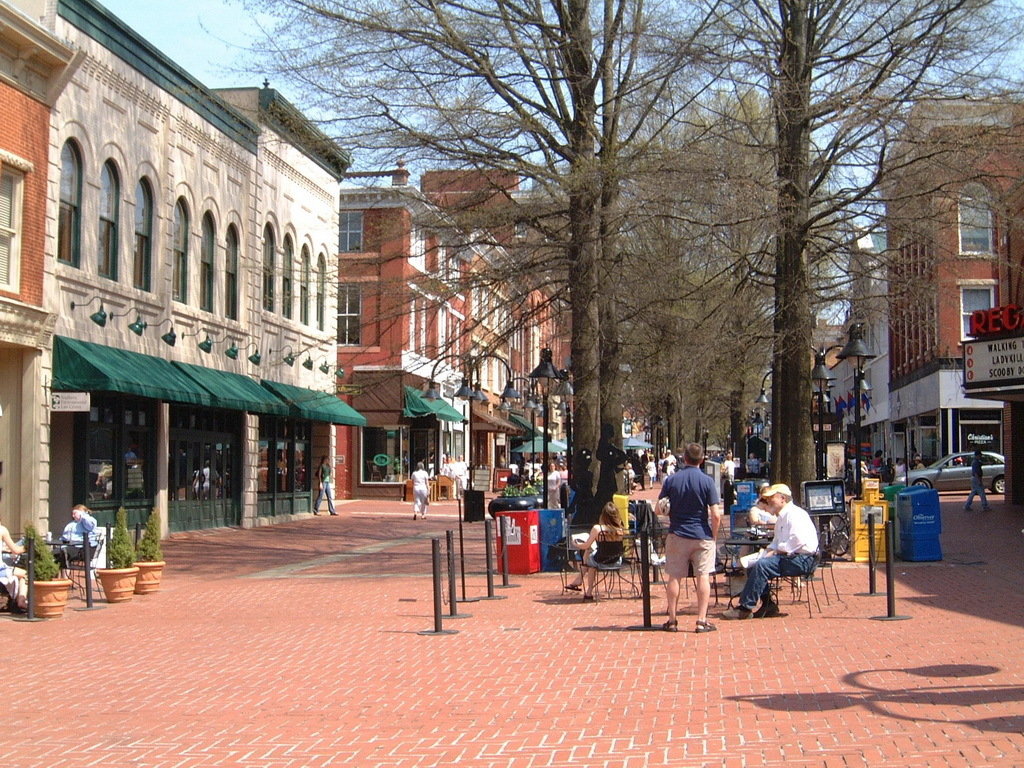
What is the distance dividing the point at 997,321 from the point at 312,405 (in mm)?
16129

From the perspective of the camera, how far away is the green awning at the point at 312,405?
30375 millimetres

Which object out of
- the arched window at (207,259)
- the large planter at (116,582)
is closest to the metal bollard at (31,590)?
the large planter at (116,582)

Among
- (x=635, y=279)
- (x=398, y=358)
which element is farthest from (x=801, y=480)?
(x=398, y=358)

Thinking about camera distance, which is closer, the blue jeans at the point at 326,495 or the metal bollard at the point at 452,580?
the metal bollard at the point at 452,580

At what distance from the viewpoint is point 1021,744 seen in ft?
22.6

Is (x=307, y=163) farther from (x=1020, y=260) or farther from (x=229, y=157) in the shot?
(x=1020, y=260)

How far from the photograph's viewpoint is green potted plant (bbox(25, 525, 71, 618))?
45.8 ft

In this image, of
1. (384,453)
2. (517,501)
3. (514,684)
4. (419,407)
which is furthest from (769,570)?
(384,453)

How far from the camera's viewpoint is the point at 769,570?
41.1ft

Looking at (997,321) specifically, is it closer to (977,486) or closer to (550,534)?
(977,486)

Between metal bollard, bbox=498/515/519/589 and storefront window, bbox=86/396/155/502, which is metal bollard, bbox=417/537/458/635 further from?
storefront window, bbox=86/396/155/502

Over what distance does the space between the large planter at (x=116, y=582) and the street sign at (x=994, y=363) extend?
17084mm

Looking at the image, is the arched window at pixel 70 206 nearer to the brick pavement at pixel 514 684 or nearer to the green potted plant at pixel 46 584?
the brick pavement at pixel 514 684

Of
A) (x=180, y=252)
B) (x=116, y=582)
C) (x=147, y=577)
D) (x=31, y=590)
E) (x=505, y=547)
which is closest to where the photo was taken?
(x=31, y=590)
